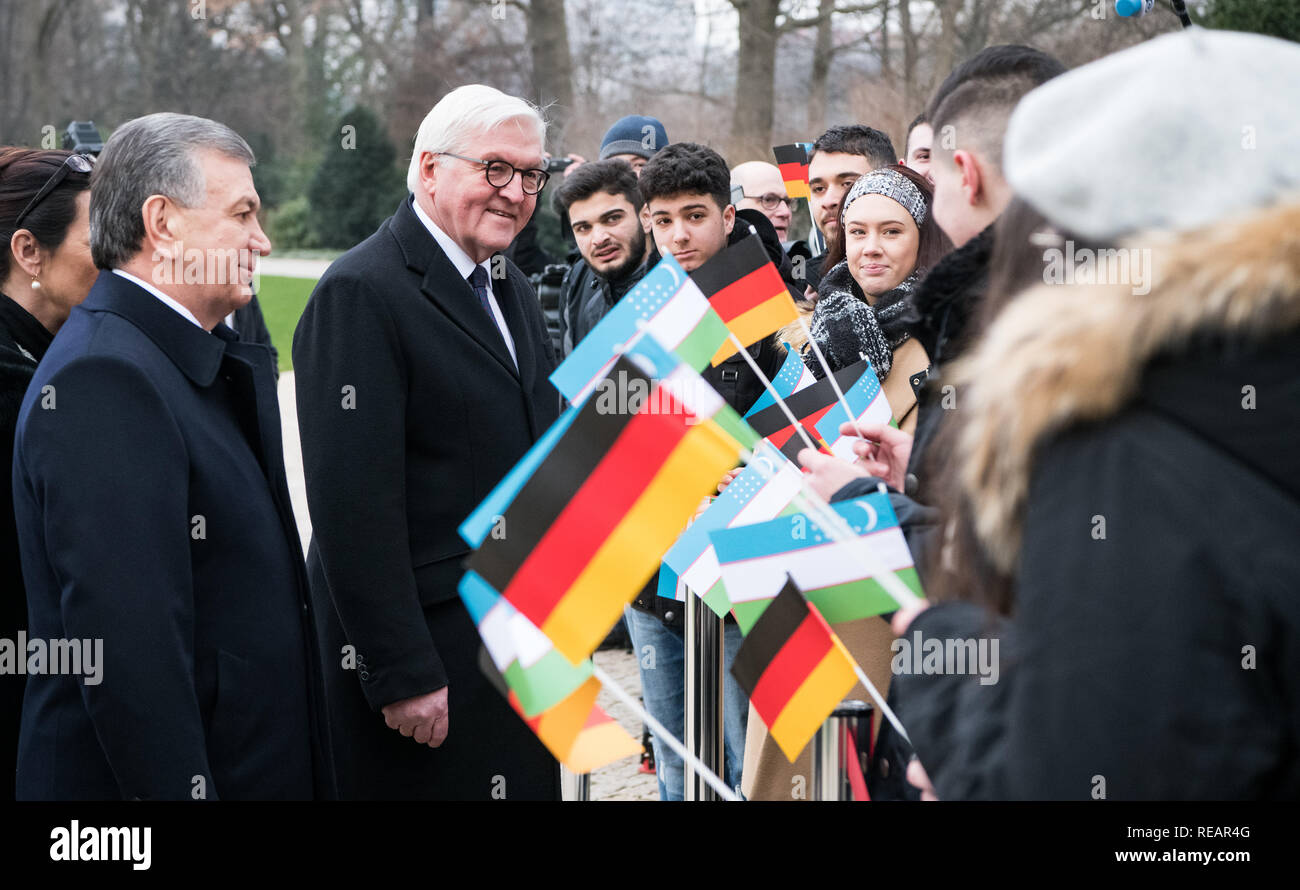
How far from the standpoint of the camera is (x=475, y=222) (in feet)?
9.92

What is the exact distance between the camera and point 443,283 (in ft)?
9.70

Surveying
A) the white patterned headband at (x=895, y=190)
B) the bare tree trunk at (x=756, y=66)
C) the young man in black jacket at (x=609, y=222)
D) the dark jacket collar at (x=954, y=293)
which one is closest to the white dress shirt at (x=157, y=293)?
the dark jacket collar at (x=954, y=293)

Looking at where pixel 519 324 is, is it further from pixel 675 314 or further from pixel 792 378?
pixel 792 378

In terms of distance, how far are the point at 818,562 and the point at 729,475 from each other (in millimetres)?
1387

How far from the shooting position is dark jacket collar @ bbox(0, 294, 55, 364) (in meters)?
2.79

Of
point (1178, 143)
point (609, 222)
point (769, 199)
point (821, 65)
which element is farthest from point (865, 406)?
point (821, 65)

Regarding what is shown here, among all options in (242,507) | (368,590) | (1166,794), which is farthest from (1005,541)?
(368,590)

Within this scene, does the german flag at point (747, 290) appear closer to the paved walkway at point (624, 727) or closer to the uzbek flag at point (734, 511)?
the uzbek flag at point (734, 511)

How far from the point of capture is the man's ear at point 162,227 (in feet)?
7.86

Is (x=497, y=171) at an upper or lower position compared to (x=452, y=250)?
upper

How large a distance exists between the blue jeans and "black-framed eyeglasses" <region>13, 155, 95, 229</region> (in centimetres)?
205

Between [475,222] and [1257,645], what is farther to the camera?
[475,222]
